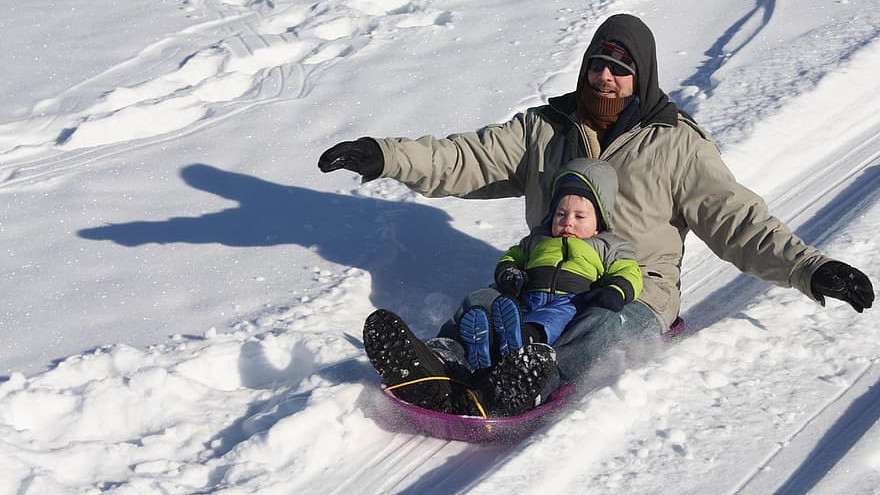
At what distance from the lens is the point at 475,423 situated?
315 cm

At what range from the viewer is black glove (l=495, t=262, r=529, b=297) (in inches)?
141

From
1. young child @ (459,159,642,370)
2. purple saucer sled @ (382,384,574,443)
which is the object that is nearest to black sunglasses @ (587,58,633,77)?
young child @ (459,159,642,370)

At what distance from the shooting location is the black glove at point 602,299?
341 cm

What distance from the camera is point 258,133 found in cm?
601

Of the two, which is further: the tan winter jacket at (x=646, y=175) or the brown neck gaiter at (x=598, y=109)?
the brown neck gaiter at (x=598, y=109)

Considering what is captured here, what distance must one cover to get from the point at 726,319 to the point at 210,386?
179cm

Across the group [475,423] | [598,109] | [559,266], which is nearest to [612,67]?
[598,109]

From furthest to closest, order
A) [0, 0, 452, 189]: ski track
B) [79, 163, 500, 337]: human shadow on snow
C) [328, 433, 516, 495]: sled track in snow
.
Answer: [0, 0, 452, 189]: ski track, [79, 163, 500, 337]: human shadow on snow, [328, 433, 516, 495]: sled track in snow

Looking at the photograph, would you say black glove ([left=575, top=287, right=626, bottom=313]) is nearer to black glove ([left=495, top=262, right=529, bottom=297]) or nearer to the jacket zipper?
the jacket zipper

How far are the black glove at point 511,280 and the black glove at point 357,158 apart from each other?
559 mm

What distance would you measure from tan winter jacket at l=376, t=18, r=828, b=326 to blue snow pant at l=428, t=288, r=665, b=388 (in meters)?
0.29

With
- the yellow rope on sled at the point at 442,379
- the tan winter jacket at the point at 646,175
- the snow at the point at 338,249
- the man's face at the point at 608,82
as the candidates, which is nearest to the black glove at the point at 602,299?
the snow at the point at 338,249

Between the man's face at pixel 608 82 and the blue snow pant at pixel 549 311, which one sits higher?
the man's face at pixel 608 82

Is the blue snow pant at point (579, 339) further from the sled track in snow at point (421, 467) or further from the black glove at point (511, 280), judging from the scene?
the sled track in snow at point (421, 467)
